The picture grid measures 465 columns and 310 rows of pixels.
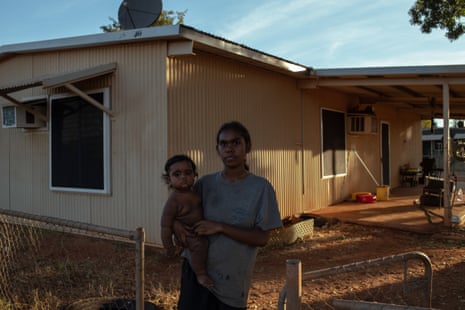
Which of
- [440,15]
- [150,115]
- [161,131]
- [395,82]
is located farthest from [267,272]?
[440,15]

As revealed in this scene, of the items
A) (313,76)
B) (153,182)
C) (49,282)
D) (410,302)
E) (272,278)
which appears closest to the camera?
(410,302)

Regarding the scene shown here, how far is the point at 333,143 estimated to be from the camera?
10.3 meters

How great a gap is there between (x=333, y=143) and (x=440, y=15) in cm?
752

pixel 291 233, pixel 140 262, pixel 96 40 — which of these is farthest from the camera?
pixel 291 233

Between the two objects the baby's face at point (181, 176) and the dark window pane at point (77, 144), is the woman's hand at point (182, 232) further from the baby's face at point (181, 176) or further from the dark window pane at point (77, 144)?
the dark window pane at point (77, 144)

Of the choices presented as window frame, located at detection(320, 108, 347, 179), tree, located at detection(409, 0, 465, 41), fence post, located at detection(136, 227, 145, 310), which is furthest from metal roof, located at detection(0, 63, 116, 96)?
tree, located at detection(409, 0, 465, 41)

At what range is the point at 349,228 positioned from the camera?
26.3ft

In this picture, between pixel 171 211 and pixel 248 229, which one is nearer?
pixel 248 229

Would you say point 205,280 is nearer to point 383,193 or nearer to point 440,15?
point 383,193

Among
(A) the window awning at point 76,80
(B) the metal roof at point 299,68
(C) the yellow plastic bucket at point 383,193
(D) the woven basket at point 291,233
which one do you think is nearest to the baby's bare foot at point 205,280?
(B) the metal roof at point 299,68

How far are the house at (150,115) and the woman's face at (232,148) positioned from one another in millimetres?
3950

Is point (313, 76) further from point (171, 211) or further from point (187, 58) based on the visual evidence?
point (171, 211)

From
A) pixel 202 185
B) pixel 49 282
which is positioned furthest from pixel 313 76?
pixel 202 185

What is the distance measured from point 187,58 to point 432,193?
5816 mm
